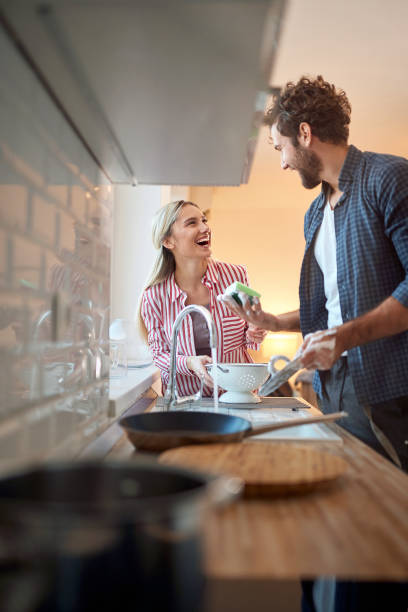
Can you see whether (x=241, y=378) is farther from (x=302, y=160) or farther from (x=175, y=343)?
(x=302, y=160)

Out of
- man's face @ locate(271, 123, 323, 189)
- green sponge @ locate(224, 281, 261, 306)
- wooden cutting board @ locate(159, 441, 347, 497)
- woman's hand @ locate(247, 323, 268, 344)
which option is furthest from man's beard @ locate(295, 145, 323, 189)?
wooden cutting board @ locate(159, 441, 347, 497)

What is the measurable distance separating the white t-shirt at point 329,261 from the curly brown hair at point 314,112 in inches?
9.1

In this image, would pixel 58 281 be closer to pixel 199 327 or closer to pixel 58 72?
pixel 58 72

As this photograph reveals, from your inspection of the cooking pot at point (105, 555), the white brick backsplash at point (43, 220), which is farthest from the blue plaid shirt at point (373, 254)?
the cooking pot at point (105, 555)

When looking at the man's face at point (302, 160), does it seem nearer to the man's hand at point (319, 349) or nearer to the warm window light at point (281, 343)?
the man's hand at point (319, 349)

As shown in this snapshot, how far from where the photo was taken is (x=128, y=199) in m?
3.33

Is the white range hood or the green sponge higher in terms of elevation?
the white range hood

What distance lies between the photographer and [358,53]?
10.3ft

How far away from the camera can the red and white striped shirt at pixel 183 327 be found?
2.11 meters

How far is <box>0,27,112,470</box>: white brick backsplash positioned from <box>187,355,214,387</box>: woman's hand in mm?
736

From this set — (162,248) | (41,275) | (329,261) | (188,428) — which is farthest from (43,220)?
(162,248)

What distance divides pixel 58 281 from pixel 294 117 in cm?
119

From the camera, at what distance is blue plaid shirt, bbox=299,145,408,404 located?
139 cm

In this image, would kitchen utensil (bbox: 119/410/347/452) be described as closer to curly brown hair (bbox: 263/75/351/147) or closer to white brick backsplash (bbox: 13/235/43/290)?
white brick backsplash (bbox: 13/235/43/290)
